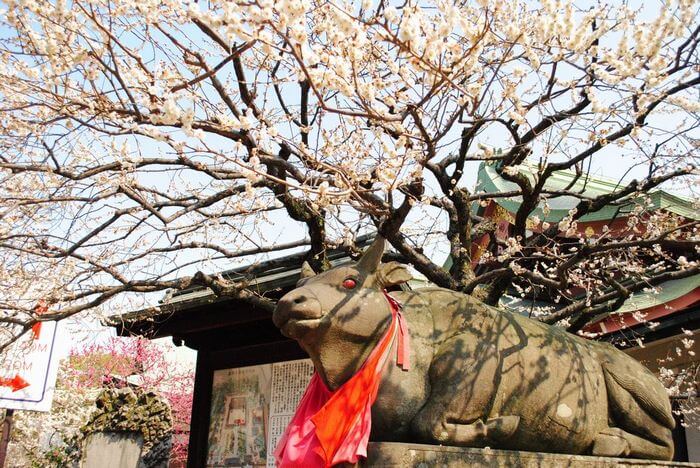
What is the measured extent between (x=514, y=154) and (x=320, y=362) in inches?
135

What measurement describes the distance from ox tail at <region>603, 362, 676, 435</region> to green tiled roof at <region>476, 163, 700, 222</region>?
2.84 m

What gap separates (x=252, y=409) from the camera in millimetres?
8867

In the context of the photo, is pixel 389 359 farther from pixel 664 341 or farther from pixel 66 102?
pixel 664 341

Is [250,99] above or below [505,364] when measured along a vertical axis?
above

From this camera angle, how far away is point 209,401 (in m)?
9.59

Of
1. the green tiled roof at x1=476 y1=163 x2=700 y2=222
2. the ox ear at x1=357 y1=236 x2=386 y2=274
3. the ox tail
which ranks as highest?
the green tiled roof at x1=476 y1=163 x2=700 y2=222

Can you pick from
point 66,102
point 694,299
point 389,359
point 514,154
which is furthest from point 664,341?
point 66,102

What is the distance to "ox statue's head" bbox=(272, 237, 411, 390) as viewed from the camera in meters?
3.40

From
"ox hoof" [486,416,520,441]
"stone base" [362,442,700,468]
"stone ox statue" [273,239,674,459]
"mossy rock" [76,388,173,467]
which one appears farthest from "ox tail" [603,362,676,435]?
"mossy rock" [76,388,173,467]

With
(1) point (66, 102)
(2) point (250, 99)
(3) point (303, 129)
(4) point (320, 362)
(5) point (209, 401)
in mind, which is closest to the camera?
(4) point (320, 362)

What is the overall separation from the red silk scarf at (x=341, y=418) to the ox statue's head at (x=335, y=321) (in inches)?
2.7

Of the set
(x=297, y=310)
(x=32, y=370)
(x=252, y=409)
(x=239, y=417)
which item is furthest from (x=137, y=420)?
(x=297, y=310)

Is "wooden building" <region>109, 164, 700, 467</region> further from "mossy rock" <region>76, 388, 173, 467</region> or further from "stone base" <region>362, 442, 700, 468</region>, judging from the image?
"stone base" <region>362, 442, 700, 468</region>

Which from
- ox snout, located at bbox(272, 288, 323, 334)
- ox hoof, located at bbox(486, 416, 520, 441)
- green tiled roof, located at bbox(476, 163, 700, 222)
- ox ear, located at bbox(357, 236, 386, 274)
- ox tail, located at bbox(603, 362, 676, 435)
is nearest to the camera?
ox snout, located at bbox(272, 288, 323, 334)
